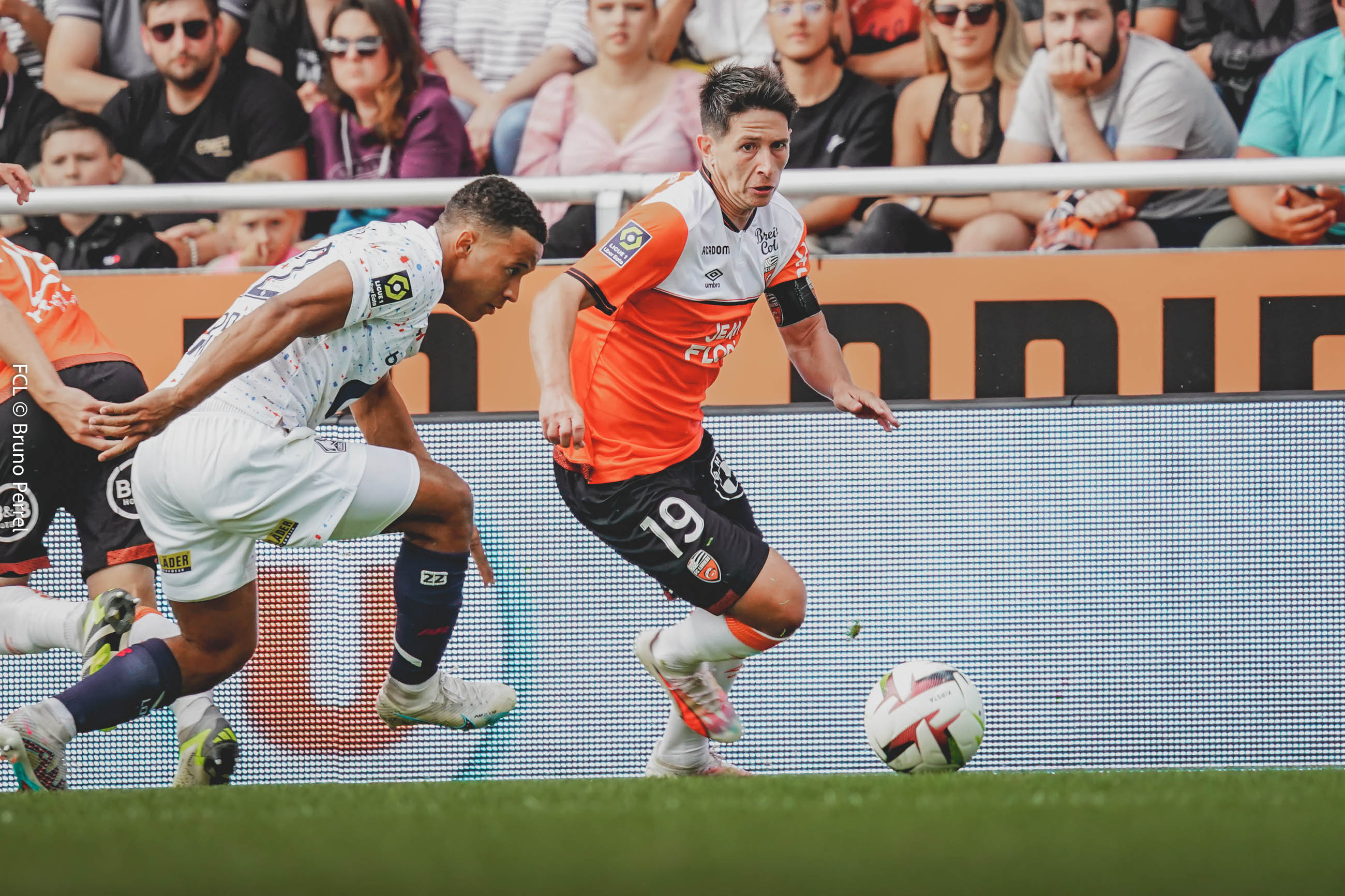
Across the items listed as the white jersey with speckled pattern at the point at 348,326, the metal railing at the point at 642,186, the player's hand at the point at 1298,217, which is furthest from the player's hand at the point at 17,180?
the player's hand at the point at 1298,217

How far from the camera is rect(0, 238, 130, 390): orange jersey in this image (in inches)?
173

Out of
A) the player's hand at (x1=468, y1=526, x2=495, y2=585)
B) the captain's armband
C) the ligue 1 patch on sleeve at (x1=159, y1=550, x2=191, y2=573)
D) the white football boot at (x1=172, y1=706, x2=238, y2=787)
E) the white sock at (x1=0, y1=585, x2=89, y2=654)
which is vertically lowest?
the white football boot at (x1=172, y1=706, x2=238, y2=787)

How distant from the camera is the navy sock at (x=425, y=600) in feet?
12.8

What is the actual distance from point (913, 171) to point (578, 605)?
1887mm

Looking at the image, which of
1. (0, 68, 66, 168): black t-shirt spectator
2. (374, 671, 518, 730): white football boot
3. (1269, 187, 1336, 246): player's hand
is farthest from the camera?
(0, 68, 66, 168): black t-shirt spectator

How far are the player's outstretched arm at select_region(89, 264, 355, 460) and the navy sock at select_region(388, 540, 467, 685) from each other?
0.74 metres

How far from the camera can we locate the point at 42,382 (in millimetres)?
3955

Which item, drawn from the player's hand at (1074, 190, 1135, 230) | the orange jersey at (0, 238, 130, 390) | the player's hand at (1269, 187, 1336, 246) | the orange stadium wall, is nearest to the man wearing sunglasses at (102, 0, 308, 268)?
the orange stadium wall

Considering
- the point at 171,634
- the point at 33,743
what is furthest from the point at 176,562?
the point at 33,743

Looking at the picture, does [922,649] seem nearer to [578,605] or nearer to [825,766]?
[825,766]

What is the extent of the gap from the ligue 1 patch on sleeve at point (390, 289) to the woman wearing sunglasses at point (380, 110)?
8.15 ft

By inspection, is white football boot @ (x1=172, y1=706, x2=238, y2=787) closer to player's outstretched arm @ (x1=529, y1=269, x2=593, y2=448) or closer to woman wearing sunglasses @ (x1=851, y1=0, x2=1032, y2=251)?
player's outstretched arm @ (x1=529, y1=269, x2=593, y2=448)

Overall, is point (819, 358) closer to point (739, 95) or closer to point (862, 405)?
point (862, 405)

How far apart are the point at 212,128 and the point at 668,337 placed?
123 inches
